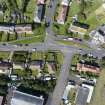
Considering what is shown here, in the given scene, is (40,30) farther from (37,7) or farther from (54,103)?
(54,103)

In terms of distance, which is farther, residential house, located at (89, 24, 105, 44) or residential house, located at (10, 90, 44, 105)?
residential house, located at (89, 24, 105, 44)

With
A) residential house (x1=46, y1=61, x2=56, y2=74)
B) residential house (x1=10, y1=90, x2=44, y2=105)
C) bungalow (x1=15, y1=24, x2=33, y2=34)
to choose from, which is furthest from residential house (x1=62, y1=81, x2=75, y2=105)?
bungalow (x1=15, y1=24, x2=33, y2=34)

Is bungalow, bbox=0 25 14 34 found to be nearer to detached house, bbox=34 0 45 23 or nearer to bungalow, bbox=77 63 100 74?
detached house, bbox=34 0 45 23

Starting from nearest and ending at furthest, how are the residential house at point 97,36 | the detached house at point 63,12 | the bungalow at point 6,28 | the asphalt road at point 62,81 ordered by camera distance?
the asphalt road at point 62,81
the bungalow at point 6,28
the residential house at point 97,36
the detached house at point 63,12

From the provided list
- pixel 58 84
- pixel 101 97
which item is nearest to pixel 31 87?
pixel 58 84

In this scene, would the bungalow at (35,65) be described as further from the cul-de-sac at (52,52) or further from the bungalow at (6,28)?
the bungalow at (6,28)

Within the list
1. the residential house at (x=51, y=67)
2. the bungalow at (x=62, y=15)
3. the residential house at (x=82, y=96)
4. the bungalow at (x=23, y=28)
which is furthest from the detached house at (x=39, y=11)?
the residential house at (x=82, y=96)
